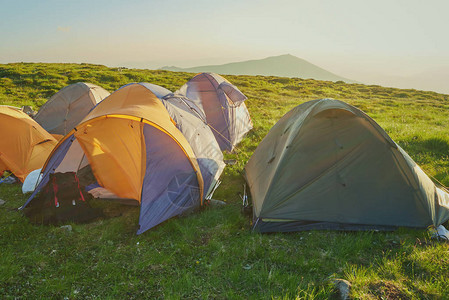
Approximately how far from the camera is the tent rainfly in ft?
18.9

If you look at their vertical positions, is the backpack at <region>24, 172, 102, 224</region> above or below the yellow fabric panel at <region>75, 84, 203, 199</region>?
below

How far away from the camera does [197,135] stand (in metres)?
7.11

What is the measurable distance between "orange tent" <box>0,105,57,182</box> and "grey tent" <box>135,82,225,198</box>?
3.98 metres

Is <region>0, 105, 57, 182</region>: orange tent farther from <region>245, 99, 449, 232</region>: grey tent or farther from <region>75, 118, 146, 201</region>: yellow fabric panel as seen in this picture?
<region>245, 99, 449, 232</region>: grey tent

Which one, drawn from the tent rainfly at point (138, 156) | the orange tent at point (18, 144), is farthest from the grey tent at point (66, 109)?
the tent rainfly at point (138, 156)

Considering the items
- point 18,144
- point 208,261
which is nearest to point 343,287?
point 208,261

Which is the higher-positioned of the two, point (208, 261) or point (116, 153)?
point (116, 153)

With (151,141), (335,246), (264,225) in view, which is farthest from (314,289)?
(151,141)

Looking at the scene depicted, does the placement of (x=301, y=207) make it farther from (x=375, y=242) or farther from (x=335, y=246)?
(x=375, y=242)

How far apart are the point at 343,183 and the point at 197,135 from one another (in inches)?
141

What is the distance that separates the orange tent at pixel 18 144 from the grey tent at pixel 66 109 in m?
3.23

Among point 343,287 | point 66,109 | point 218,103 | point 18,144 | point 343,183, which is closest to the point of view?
point 343,287

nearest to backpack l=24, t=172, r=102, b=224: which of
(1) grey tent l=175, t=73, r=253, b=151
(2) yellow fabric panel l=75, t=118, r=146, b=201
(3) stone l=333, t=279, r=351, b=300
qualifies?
(2) yellow fabric panel l=75, t=118, r=146, b=201

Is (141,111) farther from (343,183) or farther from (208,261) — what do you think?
(343,183)
